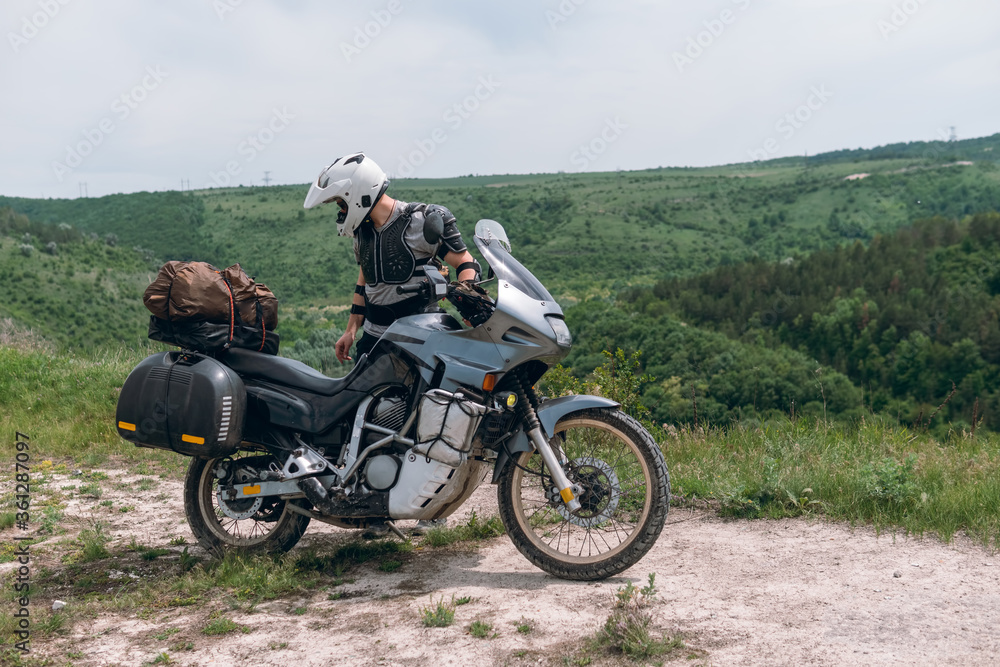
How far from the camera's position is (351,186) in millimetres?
4938

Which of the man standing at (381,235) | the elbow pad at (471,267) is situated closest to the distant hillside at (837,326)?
the man standing at (381,235)

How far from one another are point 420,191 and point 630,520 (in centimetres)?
12892

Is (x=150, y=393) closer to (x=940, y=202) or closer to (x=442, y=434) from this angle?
(x=442, y=434)

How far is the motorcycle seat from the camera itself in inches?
188

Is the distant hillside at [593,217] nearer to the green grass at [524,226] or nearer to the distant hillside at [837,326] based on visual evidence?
the green grass at [524,226]

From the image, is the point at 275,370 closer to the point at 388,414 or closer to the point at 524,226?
the point at 388,414

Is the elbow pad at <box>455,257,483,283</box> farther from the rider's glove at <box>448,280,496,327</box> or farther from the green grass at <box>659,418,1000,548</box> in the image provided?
the green grass at <box>659,418,1000,548</box>

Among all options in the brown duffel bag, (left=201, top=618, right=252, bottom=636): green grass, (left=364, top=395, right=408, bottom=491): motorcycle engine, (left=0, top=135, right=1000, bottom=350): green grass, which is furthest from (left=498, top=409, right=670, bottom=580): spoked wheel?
(left=0, top=135, right=1000, bottom=350): green grass

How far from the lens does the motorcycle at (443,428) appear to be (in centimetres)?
431

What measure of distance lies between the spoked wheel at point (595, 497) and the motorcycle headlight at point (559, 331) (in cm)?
39

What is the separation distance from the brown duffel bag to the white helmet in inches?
24.8

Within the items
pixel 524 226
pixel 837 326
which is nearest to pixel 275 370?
pixel 837 326

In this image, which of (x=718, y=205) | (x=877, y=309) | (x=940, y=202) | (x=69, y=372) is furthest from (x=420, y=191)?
(x=69, y=372)

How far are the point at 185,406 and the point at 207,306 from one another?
0.55 meters
